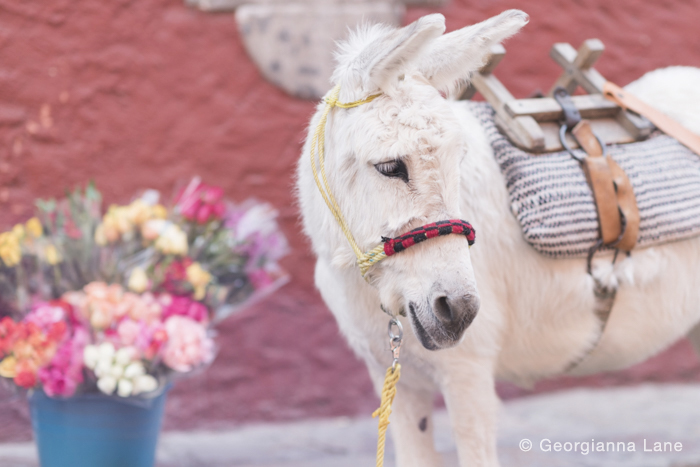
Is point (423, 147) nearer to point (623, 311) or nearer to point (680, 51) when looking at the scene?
point (623, 311)

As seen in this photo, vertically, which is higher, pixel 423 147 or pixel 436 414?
pixel 423 147

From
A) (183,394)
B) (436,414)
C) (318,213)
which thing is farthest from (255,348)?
(318,213)

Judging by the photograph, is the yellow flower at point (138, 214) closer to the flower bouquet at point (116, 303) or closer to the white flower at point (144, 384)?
the flower bouquet at point (116, 303)

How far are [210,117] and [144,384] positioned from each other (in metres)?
1.66

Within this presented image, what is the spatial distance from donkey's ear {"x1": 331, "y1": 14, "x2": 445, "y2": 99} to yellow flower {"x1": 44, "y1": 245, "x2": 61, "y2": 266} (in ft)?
4.45

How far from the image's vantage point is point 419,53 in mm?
→ 1212

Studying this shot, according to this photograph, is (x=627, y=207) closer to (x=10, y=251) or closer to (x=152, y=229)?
(x=152, y=229)

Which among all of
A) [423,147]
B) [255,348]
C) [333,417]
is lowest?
[333,417]

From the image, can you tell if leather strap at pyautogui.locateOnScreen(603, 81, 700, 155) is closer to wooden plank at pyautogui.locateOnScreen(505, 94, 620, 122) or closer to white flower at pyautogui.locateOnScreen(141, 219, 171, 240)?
wooden plank at pyautogui.locateOnScreen(505, 94, 620, 122)

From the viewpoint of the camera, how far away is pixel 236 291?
7.91 ft

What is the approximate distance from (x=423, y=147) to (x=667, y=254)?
102cm

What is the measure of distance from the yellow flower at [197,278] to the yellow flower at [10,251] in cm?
60

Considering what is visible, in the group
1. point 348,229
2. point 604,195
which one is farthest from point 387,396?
point 604,195

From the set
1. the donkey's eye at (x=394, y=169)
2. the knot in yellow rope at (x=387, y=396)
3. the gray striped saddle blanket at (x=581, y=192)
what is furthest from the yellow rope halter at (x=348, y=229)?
the gray striped saddle blanket at (x=581, y=192)
